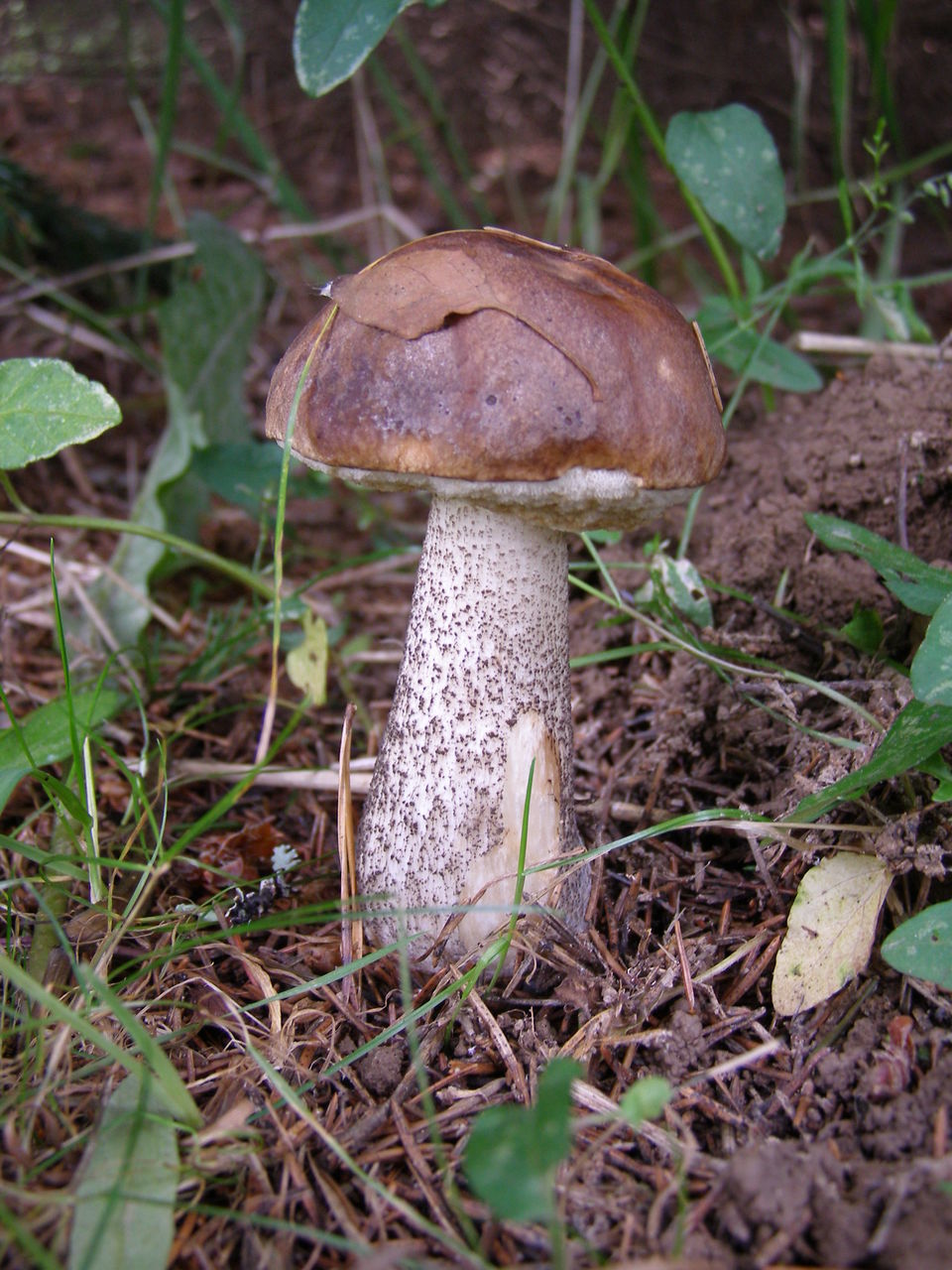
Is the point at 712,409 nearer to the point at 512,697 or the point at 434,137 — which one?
the point at 512,697

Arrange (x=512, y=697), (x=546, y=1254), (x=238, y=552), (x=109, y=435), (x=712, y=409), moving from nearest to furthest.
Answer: (x=546, y=1254) < (x=712, y=409) < (x=512, y=697) < (x=238, y=552) < (x=109, y=435)

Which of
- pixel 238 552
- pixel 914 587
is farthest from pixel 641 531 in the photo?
pixel 238 552

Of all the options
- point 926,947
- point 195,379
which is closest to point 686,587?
point 926,947

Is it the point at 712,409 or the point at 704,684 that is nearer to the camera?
the point at 712,409

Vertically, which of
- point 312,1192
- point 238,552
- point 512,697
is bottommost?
point 238,552

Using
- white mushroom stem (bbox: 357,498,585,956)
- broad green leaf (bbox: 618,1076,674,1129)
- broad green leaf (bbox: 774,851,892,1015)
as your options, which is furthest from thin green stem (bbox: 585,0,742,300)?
broad green leaf (bbox: 618,1076,674,1129)

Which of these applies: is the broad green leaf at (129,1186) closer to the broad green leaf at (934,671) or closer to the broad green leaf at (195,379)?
the broad green leaf at (934,671)
